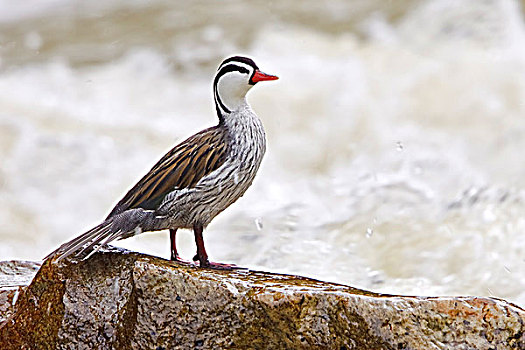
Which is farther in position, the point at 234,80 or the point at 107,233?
the point at 234,80

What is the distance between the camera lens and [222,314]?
3988 millimetres

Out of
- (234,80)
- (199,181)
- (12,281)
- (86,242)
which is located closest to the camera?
(86,242)

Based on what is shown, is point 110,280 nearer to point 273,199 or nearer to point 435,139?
point 273,199

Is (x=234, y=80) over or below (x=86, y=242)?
over

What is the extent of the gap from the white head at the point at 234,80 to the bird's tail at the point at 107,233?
2.47 feet

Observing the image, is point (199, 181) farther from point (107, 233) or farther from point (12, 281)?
point (12, 281)

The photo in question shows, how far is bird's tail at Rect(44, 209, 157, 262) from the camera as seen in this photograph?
4.21 m

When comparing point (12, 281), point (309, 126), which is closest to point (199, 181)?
point (12, 281)

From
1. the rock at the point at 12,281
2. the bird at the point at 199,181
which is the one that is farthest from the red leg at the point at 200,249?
the rock at the point at 12,281

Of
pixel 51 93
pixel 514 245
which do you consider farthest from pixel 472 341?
pixel 51 93

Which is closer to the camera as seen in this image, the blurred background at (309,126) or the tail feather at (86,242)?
the tail feather at (86,242)

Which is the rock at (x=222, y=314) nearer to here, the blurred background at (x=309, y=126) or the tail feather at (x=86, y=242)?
the tail feather at (x=86, y=242)

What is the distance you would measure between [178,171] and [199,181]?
0.42 feet

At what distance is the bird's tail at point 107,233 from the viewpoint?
4215 millimetres
